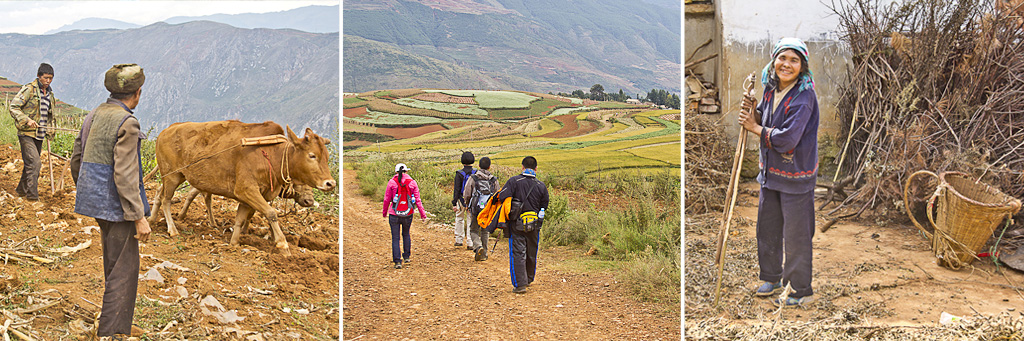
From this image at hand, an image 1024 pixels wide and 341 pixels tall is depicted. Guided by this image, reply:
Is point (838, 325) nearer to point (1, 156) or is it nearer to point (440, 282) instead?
point (440, 282)

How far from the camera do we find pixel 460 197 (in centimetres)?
749

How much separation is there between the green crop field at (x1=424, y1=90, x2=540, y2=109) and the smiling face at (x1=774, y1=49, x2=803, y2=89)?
15.4 m

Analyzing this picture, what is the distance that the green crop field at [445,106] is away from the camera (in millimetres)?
18828

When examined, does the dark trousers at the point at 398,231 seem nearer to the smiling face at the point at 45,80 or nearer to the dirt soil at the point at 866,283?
the dirt soil at the point at 866,283

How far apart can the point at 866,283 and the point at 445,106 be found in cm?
1511

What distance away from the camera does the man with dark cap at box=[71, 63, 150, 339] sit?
12.0ft

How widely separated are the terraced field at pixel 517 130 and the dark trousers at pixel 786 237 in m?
7.49

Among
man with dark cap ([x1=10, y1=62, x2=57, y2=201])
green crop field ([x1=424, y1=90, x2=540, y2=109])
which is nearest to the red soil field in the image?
green crop field ([x1=424, y1=90, x2=540, y2=109])

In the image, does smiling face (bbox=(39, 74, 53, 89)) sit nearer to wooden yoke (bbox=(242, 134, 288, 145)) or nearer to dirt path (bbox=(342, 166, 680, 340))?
wooden yoke (bbox=(242, 134, 288, 145))

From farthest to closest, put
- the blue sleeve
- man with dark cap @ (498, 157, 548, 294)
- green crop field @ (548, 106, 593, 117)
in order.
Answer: green crop field @ (548, 106, 593, 117)
man with dark cap @ (498, 157, 548, 294)
the blue sleeve

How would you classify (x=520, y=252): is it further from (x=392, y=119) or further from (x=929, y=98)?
(x=392, y=119)

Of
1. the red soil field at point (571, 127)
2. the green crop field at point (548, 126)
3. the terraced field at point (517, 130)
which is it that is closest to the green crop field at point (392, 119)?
the terraced field at point (517, 130)

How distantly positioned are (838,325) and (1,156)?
833 centimetres

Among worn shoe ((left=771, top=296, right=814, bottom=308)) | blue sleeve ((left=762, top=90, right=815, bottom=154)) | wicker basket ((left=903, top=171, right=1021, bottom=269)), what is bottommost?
worn shoe ((left=771, top=296, right=814, bottom=308))
